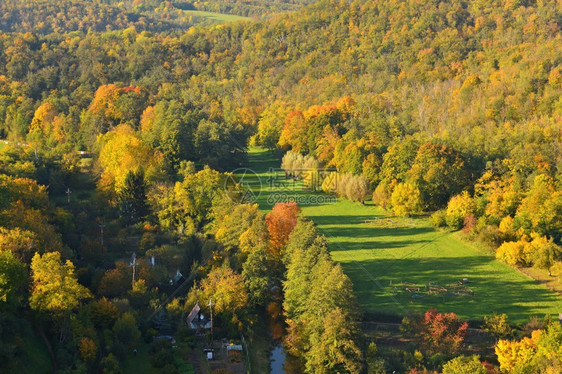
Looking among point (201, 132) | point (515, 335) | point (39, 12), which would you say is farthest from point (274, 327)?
point (39, 12)

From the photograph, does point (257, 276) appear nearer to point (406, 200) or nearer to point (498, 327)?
point (498, 327)

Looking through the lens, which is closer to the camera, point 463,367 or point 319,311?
point 463,367

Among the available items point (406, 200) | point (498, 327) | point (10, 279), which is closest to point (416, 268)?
point (498, 327)

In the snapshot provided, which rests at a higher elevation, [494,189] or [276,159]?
[494,189]

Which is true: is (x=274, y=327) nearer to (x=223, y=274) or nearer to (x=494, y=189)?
(x=223, y=274)

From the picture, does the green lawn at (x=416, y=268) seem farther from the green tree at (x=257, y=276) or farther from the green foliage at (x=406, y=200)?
the green tree at (x=257, y=276)

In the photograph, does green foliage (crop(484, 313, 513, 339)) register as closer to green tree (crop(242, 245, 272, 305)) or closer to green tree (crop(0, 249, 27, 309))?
green tree (crop(242, 245, 272, 305))
